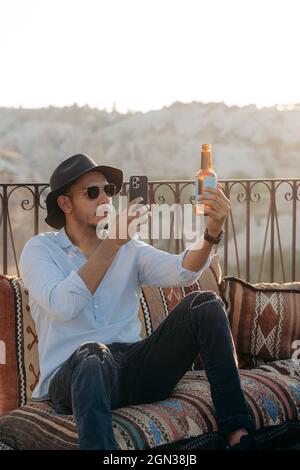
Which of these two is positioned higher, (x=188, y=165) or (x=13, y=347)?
(x=188, y=165)

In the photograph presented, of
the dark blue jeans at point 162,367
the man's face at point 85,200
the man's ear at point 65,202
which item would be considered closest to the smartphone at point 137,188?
the man's face at point 85,200

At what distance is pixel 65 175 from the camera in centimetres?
334

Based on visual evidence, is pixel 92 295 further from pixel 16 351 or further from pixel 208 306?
pixel 16 351

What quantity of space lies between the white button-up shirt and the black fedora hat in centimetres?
8

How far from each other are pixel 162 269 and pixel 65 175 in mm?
539

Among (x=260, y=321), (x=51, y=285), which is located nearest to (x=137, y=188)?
(x=51, y=285)

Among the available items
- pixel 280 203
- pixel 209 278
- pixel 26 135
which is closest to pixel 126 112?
pixel 26 135

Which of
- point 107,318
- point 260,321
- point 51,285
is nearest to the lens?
point 51,285

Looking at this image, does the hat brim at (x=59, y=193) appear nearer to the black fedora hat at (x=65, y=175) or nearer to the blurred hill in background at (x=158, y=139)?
the black fedora hat at (x=65, y=175)

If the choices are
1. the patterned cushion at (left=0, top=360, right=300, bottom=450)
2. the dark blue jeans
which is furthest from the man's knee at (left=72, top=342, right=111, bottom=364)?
the patterned cushion at (left=0, top=360, right=300, bottom=450)

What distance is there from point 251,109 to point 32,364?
24272 mm

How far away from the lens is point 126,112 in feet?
94.5
